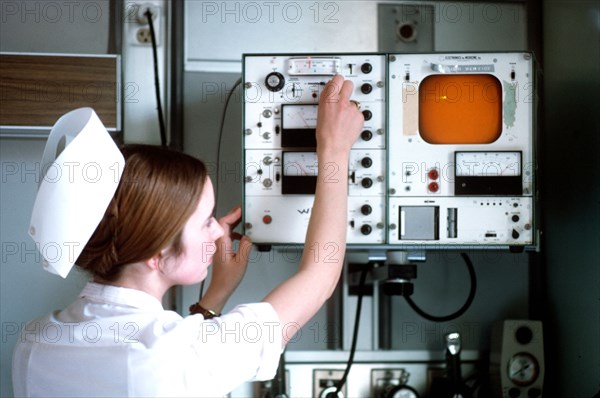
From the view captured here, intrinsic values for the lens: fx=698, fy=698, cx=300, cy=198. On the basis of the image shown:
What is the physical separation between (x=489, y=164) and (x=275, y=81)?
60cm

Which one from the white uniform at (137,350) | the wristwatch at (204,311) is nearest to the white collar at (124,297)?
the white uniform at (137,350)

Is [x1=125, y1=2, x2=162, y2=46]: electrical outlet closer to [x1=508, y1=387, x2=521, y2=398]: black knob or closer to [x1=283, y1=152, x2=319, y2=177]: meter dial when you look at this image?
[x1=283, y1=152, x2=319, y2=177]: meter dial

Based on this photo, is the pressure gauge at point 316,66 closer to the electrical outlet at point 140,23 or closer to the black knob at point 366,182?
the black knob at point 366,182

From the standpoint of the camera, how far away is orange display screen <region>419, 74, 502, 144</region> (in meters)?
1.82

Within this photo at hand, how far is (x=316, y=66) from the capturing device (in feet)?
5.98

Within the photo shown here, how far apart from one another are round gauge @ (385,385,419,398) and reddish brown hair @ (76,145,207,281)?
1.04 m

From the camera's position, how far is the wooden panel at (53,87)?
212 cm

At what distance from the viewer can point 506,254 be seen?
90.3 inches

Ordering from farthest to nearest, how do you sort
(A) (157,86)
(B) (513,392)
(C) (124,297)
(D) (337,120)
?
1. (A) (157,86)
2. (B) (513,392)
3. (D) (337,120)
4. (C) (124,297)

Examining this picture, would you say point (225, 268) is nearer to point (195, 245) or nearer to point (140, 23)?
point (195, 245)

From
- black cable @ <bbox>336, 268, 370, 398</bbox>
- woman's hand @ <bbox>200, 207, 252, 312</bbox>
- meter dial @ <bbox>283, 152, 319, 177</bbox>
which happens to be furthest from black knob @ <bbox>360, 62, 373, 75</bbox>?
black cable @ <bbox>336, 268, 370, 398</bbox>

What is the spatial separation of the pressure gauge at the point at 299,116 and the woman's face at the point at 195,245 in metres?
0.42

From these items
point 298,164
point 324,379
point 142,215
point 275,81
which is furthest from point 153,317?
point 324,379

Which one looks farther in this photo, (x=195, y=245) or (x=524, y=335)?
(x=524, y=335)
